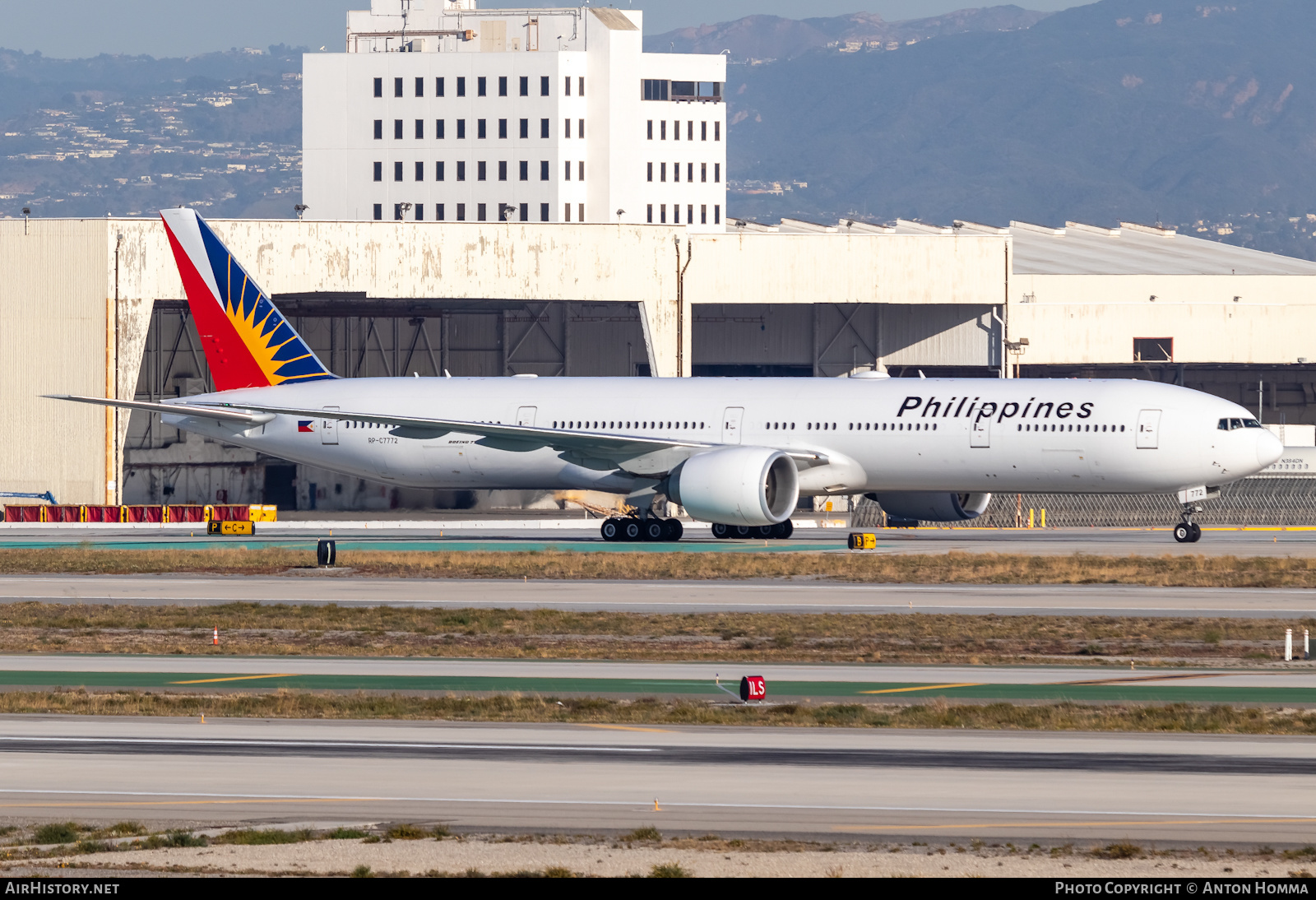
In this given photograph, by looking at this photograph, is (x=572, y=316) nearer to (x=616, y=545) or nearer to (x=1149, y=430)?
(x=616, y=545)

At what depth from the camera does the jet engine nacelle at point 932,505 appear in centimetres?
4956

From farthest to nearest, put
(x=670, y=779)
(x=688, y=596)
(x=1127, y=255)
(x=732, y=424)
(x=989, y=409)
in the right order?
(x=1127, y=255) → (x=732, y=424) → (x=989, y=409) → (x=688, y=596) → (x=670, y=779)

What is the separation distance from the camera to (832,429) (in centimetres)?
4762

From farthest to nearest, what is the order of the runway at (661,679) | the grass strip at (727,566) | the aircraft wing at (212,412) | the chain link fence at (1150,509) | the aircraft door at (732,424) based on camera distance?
1. the chain link fence at (1150,509)
2. the aircraft wing at (212,412)
3. the aircraft door at (732,424)
4. the grass strip at (727,566)
5. the runway at (661,679)

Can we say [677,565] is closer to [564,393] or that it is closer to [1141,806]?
[564,393]


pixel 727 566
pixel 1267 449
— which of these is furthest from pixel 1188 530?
pixel 727 566

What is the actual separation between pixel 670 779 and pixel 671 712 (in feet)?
14.3

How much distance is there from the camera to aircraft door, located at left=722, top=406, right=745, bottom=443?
4875 centimetres

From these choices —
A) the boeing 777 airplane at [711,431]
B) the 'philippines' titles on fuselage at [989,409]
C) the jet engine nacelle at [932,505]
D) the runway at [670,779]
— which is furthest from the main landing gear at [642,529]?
the runway at [670,779]

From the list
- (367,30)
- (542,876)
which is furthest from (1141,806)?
(367,30)

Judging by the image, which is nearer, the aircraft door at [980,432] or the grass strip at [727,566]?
the grass strip at [727,566]

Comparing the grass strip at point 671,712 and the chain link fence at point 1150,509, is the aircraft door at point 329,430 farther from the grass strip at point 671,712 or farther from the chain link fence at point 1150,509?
Answer: the grass strip at point 671,712

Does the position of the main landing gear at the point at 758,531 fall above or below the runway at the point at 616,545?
above

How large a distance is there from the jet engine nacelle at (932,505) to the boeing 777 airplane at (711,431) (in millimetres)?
73
